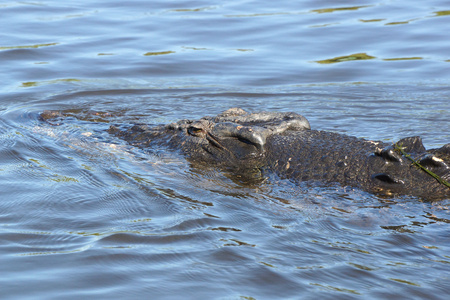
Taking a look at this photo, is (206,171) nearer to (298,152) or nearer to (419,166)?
(298,152)

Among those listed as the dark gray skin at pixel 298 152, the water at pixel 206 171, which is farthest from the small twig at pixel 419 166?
the water at pixel 206 171

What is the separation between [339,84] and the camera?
9.27 metres

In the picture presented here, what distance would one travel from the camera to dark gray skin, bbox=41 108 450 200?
4.70 meters

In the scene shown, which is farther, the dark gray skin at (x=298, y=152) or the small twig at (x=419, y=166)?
the dark gray skin at (x=298, y=152)

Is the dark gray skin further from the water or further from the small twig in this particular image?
the water

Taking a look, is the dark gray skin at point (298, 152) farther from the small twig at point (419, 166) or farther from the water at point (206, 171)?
the water at point (206, 171)

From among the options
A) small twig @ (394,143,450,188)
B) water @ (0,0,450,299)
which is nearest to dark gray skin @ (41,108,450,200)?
small twig @ (394,143,450,188)

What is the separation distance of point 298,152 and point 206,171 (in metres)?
0.83

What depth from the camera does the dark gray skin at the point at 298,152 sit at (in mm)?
4695

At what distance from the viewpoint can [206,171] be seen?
17.9ft

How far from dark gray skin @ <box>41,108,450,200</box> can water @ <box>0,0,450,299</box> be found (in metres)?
0.14

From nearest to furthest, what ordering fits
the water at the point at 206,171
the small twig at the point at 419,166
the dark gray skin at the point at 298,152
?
the water at the point at 206,171 < the small twig at the point at 419,166 < the dark gray skin at the point at 298,152

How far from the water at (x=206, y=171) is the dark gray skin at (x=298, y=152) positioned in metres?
0.14

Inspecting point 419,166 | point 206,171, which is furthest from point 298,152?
point 419,166
